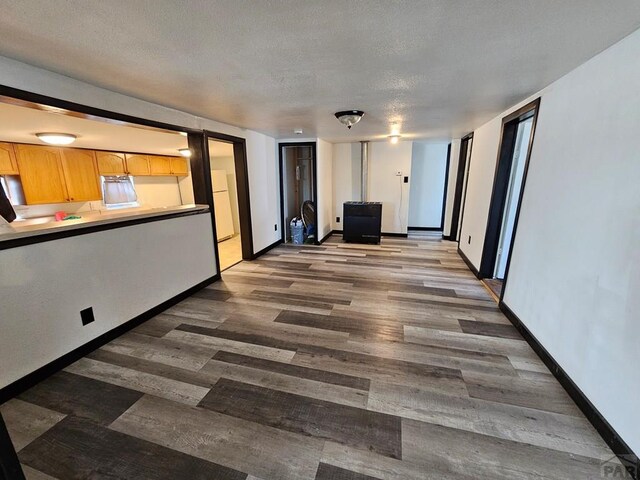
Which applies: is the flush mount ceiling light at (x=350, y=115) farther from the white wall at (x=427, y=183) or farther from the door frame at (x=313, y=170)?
the white wall at (x=427, y=183)

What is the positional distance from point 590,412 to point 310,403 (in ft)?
5.36

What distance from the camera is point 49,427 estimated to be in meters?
1.49

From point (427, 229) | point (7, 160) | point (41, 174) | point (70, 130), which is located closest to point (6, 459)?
point (70, 130)

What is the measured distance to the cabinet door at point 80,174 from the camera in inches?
158

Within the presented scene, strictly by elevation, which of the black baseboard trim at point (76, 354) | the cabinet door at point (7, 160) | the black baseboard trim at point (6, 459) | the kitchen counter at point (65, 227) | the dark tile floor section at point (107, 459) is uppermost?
the cabinet door at point (7, 160)

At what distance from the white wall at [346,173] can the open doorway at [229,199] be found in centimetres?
237

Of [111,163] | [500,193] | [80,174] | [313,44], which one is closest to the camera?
[313,44]

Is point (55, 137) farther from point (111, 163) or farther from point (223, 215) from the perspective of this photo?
point (223, 215)

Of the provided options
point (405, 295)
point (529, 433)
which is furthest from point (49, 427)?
point (405, 295)

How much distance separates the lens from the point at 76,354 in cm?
204

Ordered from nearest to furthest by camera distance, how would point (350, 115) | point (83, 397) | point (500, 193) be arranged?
point (83, 397), point (350, 115), point (500, 193)

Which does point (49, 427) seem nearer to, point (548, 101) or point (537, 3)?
point (537, 3)

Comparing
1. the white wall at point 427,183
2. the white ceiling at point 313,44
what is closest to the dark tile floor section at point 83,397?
the white ceiling at point 313,44

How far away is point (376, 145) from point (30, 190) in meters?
6.00
